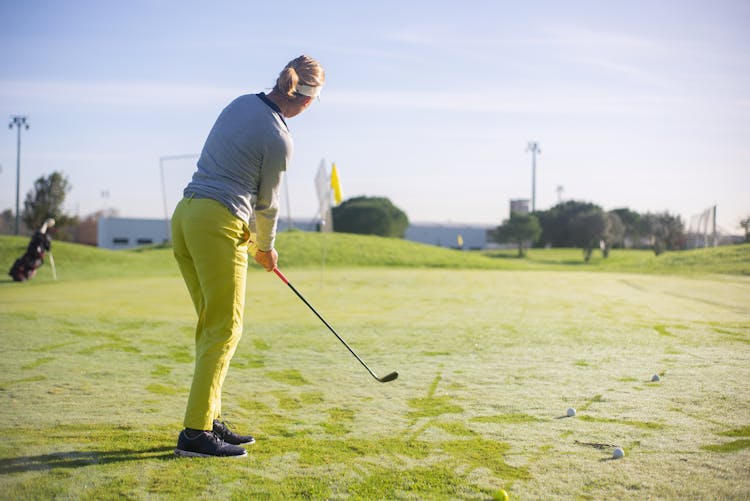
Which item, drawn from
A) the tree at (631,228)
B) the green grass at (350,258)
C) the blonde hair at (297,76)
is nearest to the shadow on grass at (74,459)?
the blonde hair at (297,76)

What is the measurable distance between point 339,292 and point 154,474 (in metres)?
11.4

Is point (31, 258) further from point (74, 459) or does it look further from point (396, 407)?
point (74, 459)

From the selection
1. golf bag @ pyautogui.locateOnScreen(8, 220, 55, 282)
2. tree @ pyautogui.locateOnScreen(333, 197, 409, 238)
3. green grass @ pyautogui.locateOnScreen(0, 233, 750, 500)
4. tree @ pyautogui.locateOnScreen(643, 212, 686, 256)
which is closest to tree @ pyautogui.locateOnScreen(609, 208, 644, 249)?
tree @ pyautogui.locateOnScreen(643, 212, 686, 256)

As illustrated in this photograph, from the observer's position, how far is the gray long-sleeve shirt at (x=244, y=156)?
3652 millimetres

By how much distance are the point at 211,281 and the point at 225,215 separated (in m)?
0.37

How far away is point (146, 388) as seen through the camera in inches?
209

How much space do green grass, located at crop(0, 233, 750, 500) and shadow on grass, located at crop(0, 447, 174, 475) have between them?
2 cm

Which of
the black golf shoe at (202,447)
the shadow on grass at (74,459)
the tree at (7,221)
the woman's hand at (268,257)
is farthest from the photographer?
the tree at (7,221)

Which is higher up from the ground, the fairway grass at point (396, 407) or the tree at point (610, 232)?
the tree at point (610, 232)

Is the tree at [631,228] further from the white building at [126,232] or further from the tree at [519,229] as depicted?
the white building at [126,232]

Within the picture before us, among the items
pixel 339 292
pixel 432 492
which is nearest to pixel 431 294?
pixel 339 292

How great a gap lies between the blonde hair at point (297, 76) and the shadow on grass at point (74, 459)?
213 cm

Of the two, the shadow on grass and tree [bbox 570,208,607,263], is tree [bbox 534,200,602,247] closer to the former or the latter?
tree [bbox 570,208,607,263]

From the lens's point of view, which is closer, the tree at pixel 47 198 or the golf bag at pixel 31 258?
the golf bag at pixel 31 258
